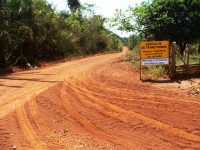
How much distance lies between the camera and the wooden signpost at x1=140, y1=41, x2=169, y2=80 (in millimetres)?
14450

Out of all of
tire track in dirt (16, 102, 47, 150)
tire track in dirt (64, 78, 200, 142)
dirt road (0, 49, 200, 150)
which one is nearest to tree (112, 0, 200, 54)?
dirt road (0, 49, 200, 150)

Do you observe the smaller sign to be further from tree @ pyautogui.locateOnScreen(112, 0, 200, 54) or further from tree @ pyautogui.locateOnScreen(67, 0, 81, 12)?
tree @ pyautogui.locateOnScreen(67, 0, 81, 12)

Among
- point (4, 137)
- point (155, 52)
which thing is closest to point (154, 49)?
point (155, 52)

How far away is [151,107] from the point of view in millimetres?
9758

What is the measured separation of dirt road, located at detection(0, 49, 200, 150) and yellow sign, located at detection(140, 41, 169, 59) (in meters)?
1.78

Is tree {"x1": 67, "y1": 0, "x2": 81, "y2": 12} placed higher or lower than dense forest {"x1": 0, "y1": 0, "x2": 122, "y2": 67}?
higher

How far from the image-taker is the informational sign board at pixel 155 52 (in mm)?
14453

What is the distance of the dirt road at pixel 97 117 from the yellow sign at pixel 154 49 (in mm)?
1777

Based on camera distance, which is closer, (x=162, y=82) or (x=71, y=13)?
(x=162, y=82)

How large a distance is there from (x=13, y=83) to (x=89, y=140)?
25.5ft

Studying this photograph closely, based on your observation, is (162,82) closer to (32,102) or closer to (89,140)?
(32,102)

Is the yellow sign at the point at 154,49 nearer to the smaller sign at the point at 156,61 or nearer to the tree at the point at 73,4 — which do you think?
the smaller sign at the point at 156,61

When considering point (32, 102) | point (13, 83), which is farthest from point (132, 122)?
point (13, 83)

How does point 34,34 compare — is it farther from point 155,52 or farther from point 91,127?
point 91,127
